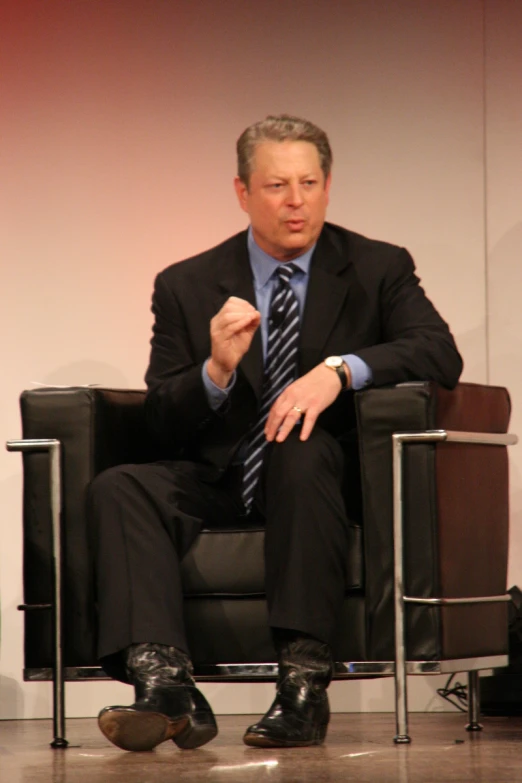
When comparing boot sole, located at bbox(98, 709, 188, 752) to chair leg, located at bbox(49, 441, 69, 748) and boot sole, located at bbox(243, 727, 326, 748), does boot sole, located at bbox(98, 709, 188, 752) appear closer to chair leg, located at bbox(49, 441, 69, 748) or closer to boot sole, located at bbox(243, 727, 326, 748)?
boot sole, located at bbox(243, 727, 326, 748)

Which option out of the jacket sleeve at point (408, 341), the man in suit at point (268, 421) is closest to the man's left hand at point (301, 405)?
the man in suit at point (268, 421)

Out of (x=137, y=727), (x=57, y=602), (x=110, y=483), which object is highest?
(x=110, y=483)

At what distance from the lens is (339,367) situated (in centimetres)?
275

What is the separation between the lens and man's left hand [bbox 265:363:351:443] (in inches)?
104

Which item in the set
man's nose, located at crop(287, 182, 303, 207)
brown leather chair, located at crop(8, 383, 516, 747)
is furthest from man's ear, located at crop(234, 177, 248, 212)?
brown leather chair, located at crop(8, 383, 516, 747)

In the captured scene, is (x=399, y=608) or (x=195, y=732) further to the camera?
(x=399, y=608)

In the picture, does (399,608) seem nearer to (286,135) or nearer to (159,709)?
(159,709)

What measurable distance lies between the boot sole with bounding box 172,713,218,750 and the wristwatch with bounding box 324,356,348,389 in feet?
2.49

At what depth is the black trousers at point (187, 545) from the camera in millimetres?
2529

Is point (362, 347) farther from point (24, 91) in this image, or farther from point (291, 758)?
point (24, 91)

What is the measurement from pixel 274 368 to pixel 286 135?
56cm

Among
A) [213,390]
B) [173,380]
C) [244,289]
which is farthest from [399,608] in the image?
[244,289]

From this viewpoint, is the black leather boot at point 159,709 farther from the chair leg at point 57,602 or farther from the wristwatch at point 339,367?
the wristwatch at point 339,367

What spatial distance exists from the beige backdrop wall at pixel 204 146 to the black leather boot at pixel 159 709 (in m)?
1.44
